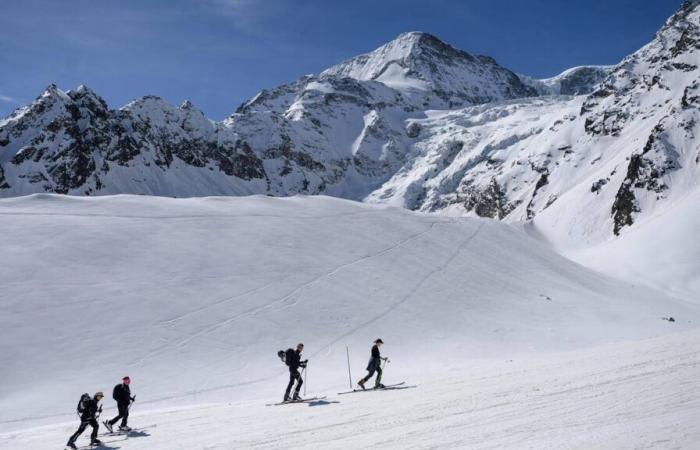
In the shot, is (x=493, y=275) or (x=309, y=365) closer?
(x=309, y=365)

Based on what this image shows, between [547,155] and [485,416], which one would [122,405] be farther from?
[547,155]

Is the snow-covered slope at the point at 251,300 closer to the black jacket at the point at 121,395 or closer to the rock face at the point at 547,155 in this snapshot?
the black jacket at the point at 121,395

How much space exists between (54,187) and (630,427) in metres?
175

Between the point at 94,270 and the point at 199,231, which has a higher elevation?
the point at 199,231

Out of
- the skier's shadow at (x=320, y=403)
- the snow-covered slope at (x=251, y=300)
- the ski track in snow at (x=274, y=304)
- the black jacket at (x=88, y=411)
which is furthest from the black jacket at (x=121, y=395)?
the ski track in snow at (x=274, y=304)

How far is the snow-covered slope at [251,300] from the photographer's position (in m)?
21.8

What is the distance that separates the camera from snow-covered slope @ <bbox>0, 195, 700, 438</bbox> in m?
21.8

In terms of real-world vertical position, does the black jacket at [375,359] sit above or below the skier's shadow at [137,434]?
above

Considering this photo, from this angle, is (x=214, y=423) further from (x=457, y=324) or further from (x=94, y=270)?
(x=457, y=324)

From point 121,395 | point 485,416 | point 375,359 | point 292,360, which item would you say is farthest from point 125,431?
point 485,416

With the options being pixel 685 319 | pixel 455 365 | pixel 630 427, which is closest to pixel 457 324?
pixel 455 365

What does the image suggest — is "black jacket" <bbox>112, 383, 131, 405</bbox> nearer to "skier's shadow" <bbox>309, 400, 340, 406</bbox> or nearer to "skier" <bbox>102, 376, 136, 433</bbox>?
"skier" <bbox>102, 376, 136, 433</bbox>

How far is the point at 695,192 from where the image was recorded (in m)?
79.1

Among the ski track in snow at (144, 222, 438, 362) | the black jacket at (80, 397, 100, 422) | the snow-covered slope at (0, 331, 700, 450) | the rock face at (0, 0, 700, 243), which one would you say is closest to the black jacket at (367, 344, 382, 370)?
the snow-covered slope at (0, 331, 700, 450)
